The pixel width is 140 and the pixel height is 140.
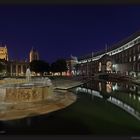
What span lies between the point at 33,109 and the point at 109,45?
1492 mm

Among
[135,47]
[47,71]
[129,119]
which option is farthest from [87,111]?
[135,47]

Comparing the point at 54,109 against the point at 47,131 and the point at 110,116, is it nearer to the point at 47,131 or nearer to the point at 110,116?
the point at 47,131

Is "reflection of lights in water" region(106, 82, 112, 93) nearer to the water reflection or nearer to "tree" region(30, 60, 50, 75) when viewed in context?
the water reflection

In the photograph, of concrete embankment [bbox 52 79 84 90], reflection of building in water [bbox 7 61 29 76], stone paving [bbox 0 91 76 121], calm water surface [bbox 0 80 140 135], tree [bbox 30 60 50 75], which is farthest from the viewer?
concrete embankment [bbox 52 79 84 90]

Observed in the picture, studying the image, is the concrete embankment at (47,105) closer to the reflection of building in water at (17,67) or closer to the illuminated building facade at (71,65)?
the illuminated building facade at (71,65)

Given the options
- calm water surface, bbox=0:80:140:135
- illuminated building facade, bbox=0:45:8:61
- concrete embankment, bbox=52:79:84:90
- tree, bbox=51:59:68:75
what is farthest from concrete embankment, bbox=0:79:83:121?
illuminated building facade, bbox=0:45:8:61

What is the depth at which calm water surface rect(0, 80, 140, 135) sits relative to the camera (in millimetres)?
3482

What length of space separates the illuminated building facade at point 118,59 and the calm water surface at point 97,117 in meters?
0.22

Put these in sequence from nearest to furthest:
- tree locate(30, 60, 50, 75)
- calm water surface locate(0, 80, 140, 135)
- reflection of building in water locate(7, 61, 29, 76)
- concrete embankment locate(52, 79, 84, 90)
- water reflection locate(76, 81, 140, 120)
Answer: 1. calm water surface locate(0, 80, 140, 135)
2. water reflection locate(76, 81, 140, 120)
3. tree locate(30, 60, 50, 75)
4. reflection of building in water locate(7, 61, 29, 76)
5. concrete embankment locate(52, 79, 84, 90)

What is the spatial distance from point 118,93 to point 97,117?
56cm

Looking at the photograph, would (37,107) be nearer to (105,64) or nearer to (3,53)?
(3,53)

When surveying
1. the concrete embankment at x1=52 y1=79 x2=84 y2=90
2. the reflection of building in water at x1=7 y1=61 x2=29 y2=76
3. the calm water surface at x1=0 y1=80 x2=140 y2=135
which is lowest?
the calm water surface at x1=0 y1=80 x2=140 y2=135

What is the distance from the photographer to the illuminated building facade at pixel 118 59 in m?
3.90

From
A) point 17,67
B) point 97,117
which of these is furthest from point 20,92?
point 97,117
